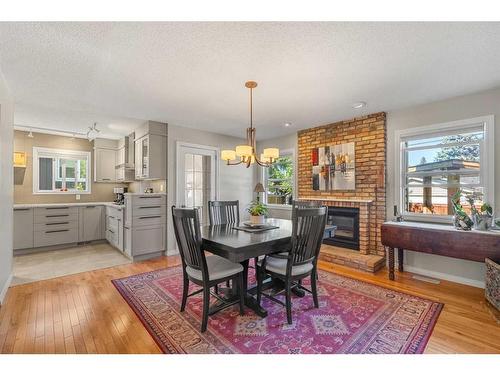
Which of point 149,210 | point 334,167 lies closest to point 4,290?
point 149,210

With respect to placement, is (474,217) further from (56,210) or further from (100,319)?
(56,210)

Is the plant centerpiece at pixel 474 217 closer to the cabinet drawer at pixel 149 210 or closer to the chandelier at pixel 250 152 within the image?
the chandelier at pixel 250 152

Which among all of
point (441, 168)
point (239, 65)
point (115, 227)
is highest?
point (239, 65)

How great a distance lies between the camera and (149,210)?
4.20m

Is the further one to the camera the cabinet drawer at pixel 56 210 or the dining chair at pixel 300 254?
the cabinet drawer at pixel 56 210

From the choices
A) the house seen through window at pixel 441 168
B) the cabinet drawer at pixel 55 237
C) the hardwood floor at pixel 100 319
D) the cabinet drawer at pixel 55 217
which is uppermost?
the house seen through window at pixel 441 168

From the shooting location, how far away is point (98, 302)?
2.56 metres

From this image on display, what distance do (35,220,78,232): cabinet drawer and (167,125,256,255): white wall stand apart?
2164 millimetres

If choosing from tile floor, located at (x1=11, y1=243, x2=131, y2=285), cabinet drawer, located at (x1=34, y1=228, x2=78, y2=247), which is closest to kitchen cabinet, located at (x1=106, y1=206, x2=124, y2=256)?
tile floor, located at (x1=11, y1=243, x2=131, y2=285)

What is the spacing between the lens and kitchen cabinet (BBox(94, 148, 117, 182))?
5445 mm

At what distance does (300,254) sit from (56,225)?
4887 mm

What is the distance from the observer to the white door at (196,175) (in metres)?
4.60

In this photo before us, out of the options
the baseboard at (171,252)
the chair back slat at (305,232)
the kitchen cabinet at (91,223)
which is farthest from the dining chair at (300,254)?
the kitchen cabinet at (91,223)

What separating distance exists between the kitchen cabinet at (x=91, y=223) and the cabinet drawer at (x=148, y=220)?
1.77 meters
